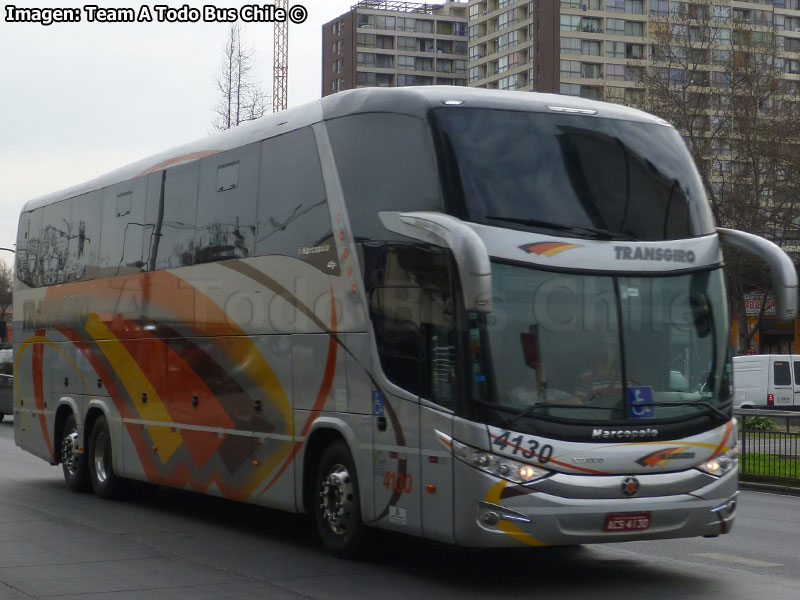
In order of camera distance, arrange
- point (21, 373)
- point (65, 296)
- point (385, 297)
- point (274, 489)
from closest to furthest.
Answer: point (385, 297) < point (274, 489) < point (65, 296) < point (21, 373)

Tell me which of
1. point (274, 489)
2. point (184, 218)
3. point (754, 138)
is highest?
point (754, 138)

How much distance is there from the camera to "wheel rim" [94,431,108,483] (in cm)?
1644

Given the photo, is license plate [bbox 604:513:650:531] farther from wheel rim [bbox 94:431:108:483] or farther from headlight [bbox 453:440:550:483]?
wheel rim [bbox 94:431:108:483]

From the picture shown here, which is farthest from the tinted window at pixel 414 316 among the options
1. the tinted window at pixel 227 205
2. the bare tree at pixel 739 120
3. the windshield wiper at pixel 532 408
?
the bare tree at pixel 739 120

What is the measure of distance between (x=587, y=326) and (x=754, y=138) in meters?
41.7

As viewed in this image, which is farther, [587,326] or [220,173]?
[220,173]

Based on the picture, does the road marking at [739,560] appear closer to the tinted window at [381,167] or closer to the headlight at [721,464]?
the headlight at [721,464]

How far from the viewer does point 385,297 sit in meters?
10.2

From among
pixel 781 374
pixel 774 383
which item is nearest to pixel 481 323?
pixel 774 383

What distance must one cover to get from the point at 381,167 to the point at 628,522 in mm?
3412

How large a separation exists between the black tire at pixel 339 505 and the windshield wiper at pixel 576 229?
259 centimetres

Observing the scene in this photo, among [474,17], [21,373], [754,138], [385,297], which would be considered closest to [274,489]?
[385,297]

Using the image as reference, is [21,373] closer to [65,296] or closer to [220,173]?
[65,296]

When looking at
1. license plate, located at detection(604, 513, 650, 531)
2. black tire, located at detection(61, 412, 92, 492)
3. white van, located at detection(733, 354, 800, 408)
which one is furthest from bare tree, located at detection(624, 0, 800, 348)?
license plate, located at detection(604, 513, 650, 531)
